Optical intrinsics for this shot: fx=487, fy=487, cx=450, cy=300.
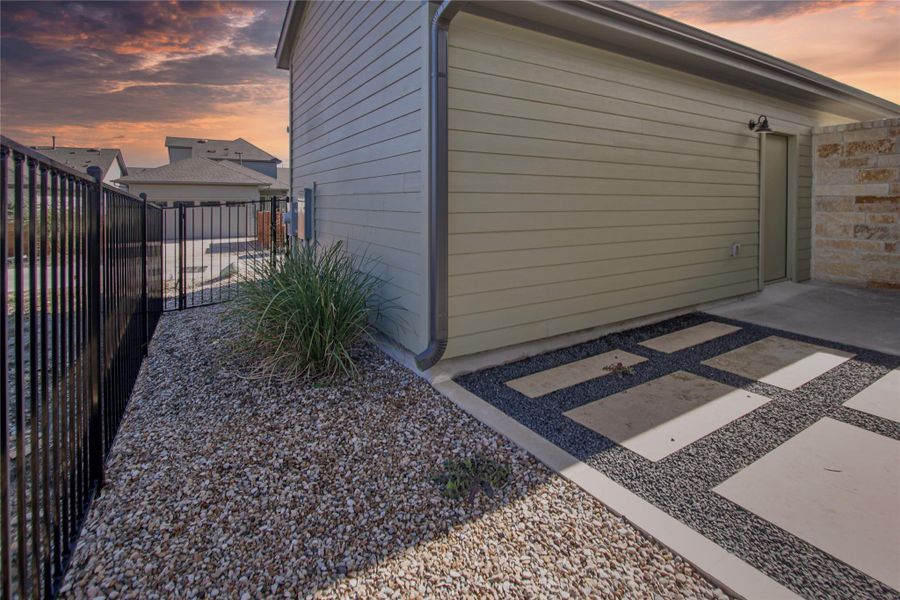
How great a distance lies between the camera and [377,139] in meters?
4.35

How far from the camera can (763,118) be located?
18.8ft

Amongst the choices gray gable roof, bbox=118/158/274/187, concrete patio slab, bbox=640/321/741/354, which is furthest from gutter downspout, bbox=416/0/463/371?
gray gable roof, bbox=118/158/274/187

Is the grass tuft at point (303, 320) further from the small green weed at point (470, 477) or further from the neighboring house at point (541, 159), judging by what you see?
the small green weed at point (470, 477)

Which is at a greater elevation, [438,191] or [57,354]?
[438,191]

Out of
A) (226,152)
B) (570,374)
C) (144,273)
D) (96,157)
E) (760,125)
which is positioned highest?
(226,152)

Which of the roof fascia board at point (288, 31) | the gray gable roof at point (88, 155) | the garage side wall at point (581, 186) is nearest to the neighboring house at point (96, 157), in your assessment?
the gray gable roof at point (88, 155)

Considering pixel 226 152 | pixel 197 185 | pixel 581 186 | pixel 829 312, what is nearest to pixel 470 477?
pixel 581 186

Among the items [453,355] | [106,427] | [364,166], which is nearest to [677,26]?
[364,166]

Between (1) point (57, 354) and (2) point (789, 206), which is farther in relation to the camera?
(2) point (789, 206)

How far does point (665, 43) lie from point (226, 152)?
24458 mm

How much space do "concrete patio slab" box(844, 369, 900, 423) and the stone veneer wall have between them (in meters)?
3.73

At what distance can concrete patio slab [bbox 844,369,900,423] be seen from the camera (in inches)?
115

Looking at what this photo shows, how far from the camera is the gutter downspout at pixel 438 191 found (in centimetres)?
324

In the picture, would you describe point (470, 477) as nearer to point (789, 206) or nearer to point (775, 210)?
point (775, 210)
